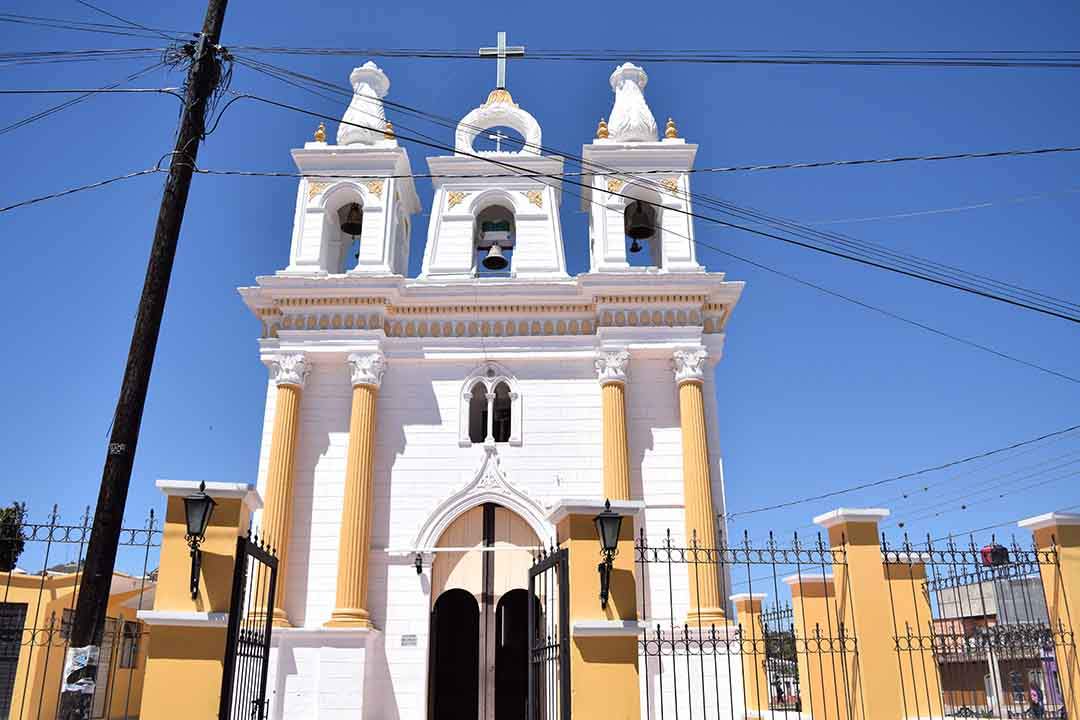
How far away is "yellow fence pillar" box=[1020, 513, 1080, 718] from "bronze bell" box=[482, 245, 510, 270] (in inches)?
468

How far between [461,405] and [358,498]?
2825 millimetres

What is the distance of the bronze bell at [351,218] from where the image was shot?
2030 cm

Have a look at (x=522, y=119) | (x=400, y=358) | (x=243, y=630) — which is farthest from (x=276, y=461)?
(x=522, y=119)

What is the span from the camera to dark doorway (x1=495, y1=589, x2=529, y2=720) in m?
16.5

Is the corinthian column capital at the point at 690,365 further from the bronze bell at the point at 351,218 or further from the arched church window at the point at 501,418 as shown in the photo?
the bronze bell at the point at 351,218

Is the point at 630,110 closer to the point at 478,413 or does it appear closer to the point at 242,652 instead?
the point at 478,413

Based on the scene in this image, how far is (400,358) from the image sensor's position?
18.6 m

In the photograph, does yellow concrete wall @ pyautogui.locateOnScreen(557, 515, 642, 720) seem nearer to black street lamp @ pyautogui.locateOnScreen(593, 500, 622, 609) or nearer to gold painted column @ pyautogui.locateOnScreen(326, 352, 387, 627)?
black street lamp @ pyautogui.locateOnScreen(593, 500, 622, 609)

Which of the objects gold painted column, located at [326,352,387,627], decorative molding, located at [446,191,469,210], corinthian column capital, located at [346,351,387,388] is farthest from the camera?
decorative molding, located at [446,191,469,210]

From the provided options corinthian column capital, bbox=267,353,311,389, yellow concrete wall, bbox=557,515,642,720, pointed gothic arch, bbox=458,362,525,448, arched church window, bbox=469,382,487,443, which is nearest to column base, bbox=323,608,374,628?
pointed gothic arch, bbox=458,362,525,448

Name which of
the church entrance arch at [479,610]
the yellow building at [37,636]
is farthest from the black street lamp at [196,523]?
the church entrance arch at [479,610]

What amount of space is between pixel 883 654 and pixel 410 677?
8.98m

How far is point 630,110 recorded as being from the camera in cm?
2064

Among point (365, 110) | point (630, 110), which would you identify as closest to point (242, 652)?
point (365, 110)
